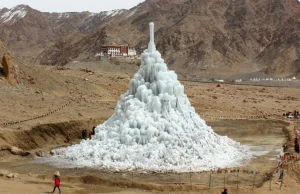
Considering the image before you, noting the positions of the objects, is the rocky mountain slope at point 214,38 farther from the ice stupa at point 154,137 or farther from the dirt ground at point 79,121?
the ice stupa at point 154,137

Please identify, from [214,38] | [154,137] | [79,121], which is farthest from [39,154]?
[214,38]

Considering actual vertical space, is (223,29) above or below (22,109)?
above

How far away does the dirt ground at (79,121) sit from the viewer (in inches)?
644

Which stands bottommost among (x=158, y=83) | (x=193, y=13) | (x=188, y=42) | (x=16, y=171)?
(x=16, y=171)

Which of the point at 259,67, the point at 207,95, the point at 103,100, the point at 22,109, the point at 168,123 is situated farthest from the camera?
the point at 259,67

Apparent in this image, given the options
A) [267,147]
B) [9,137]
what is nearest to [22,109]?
[9,137]

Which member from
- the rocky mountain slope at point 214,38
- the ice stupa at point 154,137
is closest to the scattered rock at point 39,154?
the ice stupa at point 154,137

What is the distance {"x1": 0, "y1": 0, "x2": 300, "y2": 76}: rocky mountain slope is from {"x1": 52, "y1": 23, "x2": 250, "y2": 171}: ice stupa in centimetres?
8082

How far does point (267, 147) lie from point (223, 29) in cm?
11292

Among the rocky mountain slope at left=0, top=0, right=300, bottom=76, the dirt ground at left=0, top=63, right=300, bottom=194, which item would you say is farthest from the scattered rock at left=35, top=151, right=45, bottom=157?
the rocky mountain slope at left=0, top=0, right=300, bottom=76

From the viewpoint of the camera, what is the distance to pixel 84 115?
→ 30062mm

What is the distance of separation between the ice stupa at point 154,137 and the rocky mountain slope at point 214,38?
265ft

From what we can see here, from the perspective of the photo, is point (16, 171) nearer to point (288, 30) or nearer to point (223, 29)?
point (288, 30)

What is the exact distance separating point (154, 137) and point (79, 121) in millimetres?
8558
